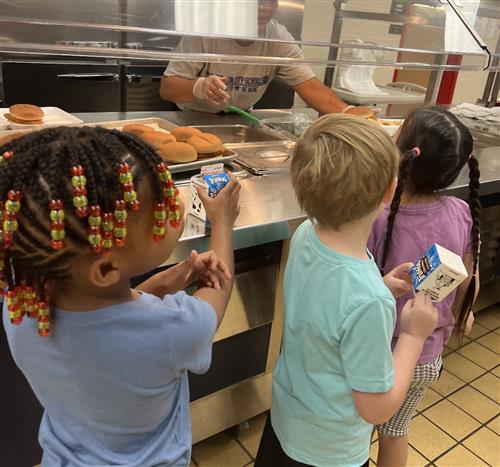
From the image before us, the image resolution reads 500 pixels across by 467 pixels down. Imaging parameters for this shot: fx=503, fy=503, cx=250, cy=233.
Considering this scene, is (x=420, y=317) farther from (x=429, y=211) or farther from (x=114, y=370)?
(x=114, y=370)

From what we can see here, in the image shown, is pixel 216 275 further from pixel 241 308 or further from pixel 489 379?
pixel 489 379

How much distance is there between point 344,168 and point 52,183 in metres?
0.44

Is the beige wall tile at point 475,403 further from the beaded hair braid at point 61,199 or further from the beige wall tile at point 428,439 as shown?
the beaded hair braid at point 61,199

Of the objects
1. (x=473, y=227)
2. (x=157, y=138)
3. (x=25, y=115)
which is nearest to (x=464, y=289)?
(x=473, y=227)

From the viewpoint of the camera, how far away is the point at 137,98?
3.22 m

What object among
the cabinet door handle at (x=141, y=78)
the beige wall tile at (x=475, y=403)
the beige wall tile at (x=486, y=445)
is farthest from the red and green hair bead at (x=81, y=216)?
the cabinet door handle at (x=141, y=78)

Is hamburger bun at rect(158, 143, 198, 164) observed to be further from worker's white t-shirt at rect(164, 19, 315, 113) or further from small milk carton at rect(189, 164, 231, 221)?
worker's white t-shirt at rect(164, 19, 315, 113)

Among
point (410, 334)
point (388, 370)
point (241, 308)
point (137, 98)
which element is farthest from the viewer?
point (137, 98)

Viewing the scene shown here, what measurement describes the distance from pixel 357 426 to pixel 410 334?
8.1 inches

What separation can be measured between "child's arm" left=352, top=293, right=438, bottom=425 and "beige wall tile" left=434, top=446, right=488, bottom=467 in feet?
2.98

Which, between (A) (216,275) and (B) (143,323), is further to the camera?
(A) (216,275)

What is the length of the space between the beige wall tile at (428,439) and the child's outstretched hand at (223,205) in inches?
45.3

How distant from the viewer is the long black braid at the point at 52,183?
0.55 metres

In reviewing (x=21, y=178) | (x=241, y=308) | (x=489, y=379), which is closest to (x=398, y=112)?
(x=489, y=379)
